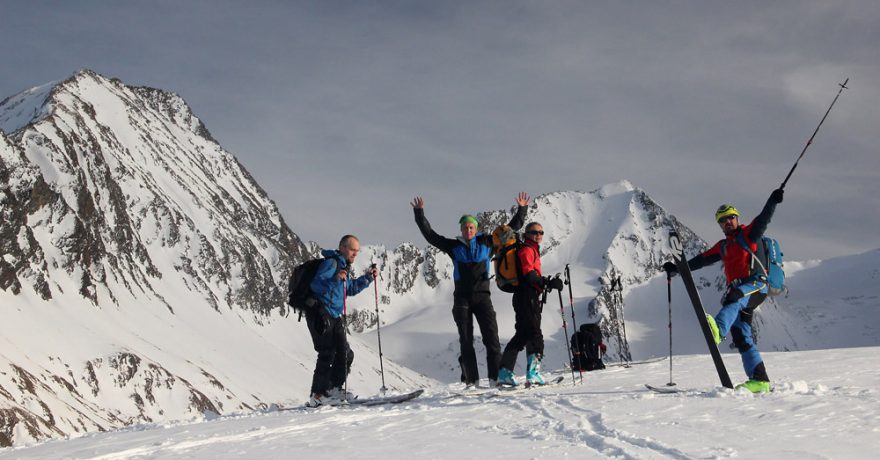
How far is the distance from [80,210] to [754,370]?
18859 cm

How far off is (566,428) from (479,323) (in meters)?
5.02

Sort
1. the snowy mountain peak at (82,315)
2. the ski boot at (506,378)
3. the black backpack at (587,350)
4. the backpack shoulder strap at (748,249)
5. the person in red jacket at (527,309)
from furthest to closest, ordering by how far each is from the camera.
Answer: the snowy mountain peak at (82,315) → the black backpack at (587,350) → the ski boot at (506,378) → the person in red jacket at (527,309) → the backpack shoulder strap at (748,249)

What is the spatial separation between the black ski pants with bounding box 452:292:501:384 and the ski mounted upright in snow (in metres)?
3.06

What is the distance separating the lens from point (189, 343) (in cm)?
17762

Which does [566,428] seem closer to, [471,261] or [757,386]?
[757,386]

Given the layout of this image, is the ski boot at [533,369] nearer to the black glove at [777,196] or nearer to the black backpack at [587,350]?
the black glove at [777,196]

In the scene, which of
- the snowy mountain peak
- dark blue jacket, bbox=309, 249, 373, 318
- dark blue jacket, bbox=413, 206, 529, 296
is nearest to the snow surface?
dark blue jacket, bbox=413, 206, 529, 296

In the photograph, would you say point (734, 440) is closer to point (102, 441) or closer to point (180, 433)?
point (180, 433)

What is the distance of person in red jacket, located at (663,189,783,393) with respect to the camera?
1055 centimetres

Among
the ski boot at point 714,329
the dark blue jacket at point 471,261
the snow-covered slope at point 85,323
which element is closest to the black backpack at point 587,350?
the dark blue jacket at point 471,261

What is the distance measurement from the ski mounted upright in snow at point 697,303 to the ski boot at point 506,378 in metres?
3.02

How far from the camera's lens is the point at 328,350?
42.9 ft

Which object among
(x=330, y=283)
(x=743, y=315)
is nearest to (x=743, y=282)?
(x=743, y=315)

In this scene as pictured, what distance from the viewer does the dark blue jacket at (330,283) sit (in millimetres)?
12992
